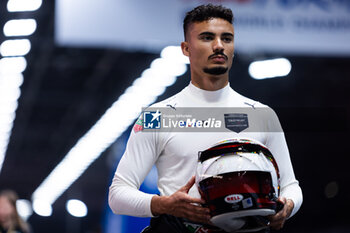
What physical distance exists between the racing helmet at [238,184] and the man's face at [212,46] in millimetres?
480

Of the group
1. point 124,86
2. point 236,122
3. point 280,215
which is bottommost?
point 280,215

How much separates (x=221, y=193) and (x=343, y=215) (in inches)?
703

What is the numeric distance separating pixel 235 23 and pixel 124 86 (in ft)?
27.4

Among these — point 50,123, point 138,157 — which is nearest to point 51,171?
point 50,123

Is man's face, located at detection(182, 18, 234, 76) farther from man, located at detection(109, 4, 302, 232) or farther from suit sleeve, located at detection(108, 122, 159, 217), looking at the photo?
suit sleeve, located at detection(108, 122, 159, 217)

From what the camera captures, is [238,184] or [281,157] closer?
[238,184]

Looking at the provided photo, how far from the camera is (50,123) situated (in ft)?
66.5

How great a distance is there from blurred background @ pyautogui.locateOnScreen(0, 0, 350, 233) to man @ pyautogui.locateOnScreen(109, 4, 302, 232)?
2.23 meters

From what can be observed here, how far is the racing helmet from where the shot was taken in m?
2.46

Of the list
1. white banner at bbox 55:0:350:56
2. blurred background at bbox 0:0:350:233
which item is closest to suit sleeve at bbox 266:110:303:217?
blurred background at bbox 0:0:350:233

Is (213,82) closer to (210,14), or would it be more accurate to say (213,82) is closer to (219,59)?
(219,59)

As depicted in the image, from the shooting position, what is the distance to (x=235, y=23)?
6.41 m

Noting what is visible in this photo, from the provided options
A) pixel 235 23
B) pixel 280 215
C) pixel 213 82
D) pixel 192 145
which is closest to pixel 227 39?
pixel 213 82

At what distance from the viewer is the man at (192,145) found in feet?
8.96
